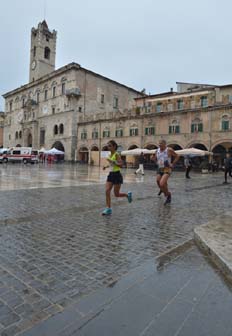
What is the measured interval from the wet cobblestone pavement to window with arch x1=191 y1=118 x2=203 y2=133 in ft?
89.3

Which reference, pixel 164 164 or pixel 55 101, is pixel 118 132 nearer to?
pixel 55 101

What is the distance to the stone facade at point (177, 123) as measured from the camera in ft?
103

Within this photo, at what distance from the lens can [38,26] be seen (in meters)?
57.3

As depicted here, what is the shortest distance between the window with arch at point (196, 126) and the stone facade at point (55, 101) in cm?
1222

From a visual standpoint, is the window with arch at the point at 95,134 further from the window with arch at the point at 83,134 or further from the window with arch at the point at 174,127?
the window with arch at the point at 174,127

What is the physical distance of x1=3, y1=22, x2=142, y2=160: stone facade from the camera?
1842 inches

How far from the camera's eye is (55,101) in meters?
50.6

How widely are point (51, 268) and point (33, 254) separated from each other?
0.57 metres

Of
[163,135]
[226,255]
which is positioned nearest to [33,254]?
[226,255]

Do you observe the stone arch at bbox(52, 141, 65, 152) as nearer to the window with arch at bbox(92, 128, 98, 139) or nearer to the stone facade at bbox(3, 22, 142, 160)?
the stone facade at bbox(3, 22, 142, 160)

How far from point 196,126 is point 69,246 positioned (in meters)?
32.1

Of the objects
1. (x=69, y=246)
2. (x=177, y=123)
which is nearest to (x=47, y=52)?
(x=177, y=123)

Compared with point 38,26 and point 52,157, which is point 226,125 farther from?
point 38,26

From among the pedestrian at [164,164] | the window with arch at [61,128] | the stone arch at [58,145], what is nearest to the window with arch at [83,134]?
the window with arch at [61,128]
